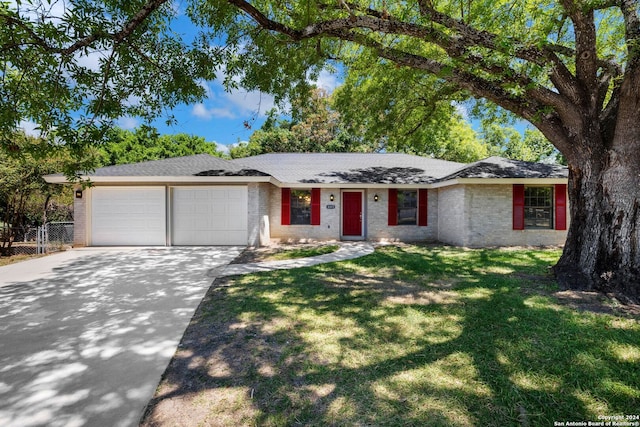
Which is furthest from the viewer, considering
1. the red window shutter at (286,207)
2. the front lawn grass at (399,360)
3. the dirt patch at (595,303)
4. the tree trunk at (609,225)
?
the red window shutter at (286,207)

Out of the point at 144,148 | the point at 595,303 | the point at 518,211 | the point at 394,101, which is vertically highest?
the point at 144,148

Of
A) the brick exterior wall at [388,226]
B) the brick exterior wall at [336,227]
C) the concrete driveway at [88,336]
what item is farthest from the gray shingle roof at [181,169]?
the brick exterior wall at [388,226]

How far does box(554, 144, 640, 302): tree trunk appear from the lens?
5.01 m

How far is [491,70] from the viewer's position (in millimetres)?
5387

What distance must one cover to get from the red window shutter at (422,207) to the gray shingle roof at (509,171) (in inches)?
62.5

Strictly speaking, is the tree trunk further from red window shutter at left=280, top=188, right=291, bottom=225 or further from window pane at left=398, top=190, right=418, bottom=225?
red window shutter at left=280, top=188, right=291, bottom=225

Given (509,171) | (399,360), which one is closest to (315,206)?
(509,171)

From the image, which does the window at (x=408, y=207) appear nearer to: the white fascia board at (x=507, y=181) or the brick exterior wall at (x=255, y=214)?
the white fascia board at (x=507, y=181)

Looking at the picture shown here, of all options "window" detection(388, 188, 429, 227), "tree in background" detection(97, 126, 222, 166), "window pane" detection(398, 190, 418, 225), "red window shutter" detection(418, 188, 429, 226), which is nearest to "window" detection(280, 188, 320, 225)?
"window" detection(388, 188, 429, 227)

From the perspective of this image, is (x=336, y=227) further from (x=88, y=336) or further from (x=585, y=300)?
(x=88, y=336)

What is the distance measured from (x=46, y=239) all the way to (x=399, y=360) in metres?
12.6

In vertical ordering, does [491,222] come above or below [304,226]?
above

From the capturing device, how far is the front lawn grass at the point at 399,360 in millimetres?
2367

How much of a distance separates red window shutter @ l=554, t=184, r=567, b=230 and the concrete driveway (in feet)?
40.7
